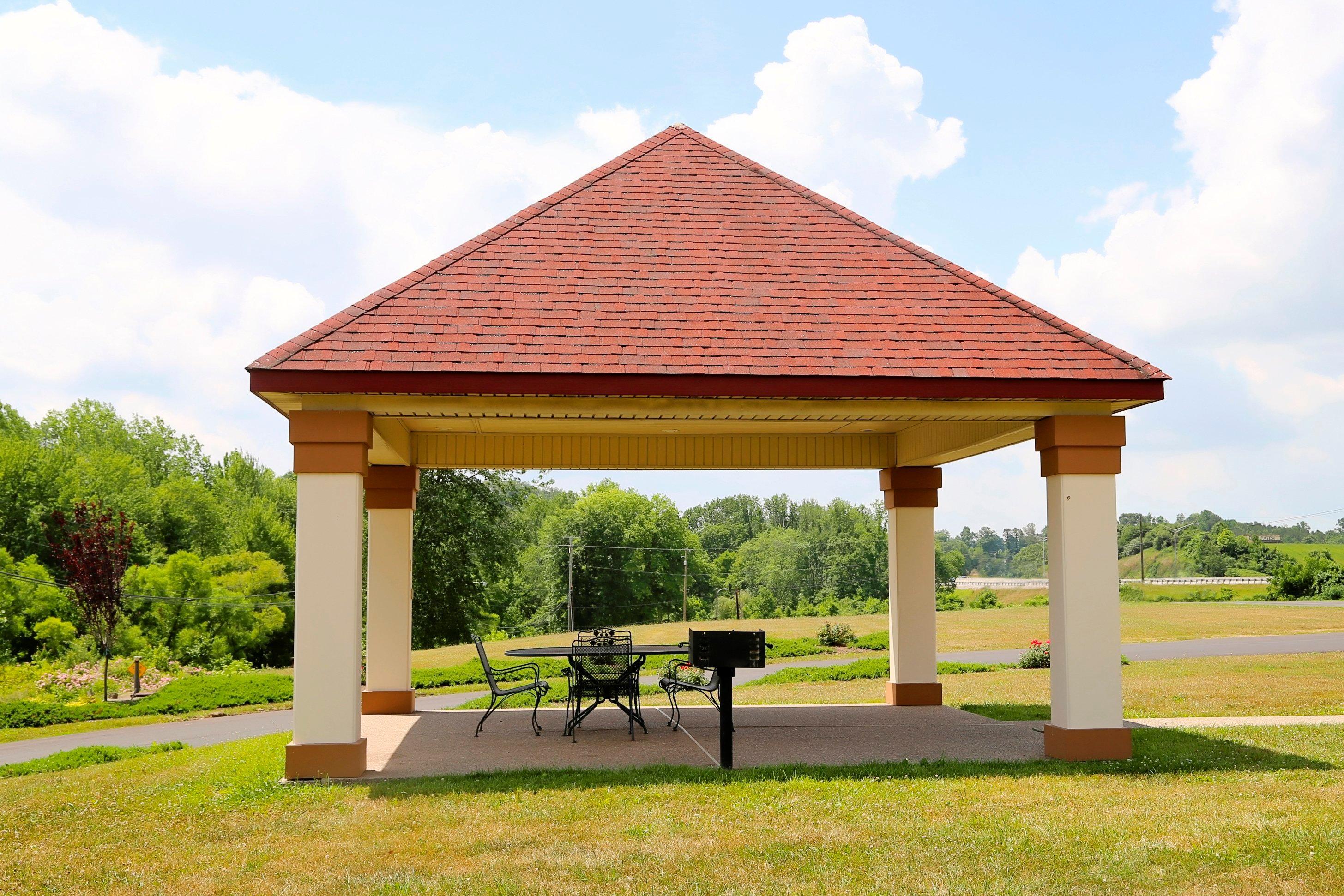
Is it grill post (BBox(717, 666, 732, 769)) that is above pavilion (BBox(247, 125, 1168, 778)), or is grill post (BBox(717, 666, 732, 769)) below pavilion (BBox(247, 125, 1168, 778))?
below

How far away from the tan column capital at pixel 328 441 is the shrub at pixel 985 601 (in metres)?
42.7

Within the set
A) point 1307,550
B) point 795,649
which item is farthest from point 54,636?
point 1307,550

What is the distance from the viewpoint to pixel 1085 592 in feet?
29.5

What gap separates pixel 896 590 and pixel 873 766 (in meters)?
4.93

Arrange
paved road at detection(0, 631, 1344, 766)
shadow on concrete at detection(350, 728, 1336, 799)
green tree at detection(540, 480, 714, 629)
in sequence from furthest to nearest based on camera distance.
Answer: green tree at detection(540, 480, 714, 629) → paved road at detection(0, 631, 1344, 766) → shadow on concrete at detection(350, 728, 1336, 799)

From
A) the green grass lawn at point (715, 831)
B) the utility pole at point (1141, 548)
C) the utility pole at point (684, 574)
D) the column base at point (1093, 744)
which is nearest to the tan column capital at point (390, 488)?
the green grass lawn at point (715, 831)

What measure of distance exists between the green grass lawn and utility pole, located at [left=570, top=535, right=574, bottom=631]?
134ft

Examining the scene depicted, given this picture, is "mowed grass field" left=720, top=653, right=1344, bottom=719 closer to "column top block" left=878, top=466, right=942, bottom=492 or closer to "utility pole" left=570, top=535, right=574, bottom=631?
"column top block" left=878, top=466, right=942, bottom=492

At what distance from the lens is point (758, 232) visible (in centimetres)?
1065

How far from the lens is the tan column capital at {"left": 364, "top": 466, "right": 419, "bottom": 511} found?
42.2 ft

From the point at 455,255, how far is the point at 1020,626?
31.3m

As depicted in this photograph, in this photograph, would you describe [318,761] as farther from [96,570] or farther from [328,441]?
[96,570]

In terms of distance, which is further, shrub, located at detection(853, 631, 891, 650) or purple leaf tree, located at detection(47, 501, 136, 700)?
shrub, located at detection(853, 631, 891, 650)

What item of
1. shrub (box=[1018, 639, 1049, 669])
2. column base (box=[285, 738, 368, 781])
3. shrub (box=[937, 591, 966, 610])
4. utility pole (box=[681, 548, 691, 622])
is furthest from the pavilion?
utility pole (box=[681, 548, 691, 622])
